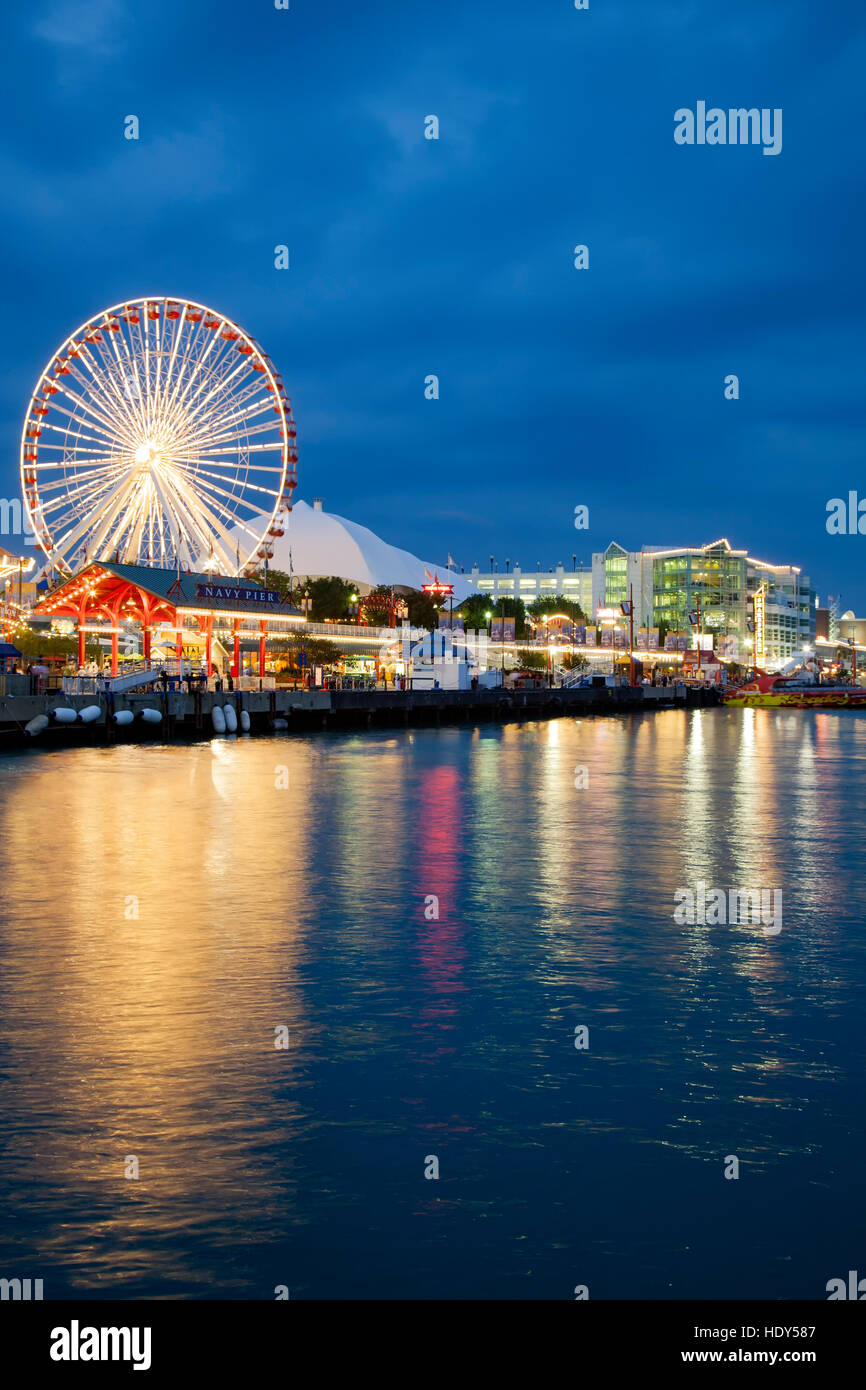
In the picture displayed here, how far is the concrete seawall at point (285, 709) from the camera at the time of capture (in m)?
58.3

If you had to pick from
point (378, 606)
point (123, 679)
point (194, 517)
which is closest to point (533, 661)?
point (378, 606)

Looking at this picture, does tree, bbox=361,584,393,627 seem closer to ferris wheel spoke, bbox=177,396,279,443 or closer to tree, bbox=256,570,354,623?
tree, bbox=256,570,354,623

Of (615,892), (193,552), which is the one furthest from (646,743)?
(615,892)

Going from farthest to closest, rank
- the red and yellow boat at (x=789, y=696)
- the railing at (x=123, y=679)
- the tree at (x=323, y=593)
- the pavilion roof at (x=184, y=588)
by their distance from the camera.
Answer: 1. the tree at (x=323, y=593)
2. the red and yellow boat at (x=789, y=696)
3. the pavilion roof at (x=184, y=588)
4. the railing at (x=123, y=679)

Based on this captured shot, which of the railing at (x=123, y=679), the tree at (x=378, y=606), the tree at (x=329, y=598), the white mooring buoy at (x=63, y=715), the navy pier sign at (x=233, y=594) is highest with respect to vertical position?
the tree at (x=329, y=598)

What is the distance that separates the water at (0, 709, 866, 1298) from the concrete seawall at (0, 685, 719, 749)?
30.6 m

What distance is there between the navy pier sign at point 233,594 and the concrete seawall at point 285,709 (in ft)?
19.0

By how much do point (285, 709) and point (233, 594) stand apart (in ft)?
25.0

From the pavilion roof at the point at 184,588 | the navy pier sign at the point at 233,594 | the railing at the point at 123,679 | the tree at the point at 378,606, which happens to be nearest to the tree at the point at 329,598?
the tree at the point at 378,606

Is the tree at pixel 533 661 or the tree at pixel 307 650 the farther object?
the tree at pixel 533 661

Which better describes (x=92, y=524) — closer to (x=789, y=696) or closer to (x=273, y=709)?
(x=273, y=709)

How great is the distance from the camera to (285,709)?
75500 mm

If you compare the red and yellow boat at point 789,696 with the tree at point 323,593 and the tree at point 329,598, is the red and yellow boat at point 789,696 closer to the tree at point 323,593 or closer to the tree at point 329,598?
the tree at point 329,598
